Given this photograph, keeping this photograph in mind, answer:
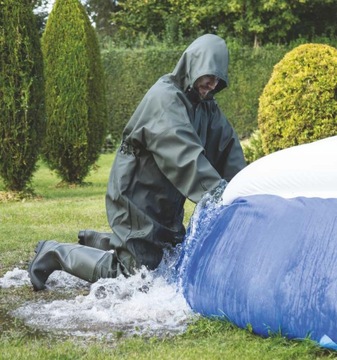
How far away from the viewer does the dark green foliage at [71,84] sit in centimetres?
1265

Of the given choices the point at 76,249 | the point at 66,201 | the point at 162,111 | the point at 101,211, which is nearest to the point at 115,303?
the point at 76,249

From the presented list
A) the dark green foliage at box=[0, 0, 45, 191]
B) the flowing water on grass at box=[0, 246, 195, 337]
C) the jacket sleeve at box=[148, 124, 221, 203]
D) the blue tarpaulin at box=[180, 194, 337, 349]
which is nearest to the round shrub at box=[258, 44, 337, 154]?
the dark green foliage at box=[0, 0, 45, 191]

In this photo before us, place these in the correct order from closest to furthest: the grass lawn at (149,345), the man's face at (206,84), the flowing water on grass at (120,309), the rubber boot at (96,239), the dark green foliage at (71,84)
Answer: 1. the grass lawn at (149,345)
2. the flowing water on grass at (120,309)
3. the man's face at (206,84)
4. the rubber boot at (96,239)
5. the dark green foliage at (71,84)

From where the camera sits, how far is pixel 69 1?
498 inches

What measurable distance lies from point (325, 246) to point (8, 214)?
20.0ft

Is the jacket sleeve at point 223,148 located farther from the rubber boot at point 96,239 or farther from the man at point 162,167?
the rubber boot at point 96,239

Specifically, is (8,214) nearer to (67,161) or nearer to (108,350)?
(67,161)

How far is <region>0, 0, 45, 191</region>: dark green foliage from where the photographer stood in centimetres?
1047

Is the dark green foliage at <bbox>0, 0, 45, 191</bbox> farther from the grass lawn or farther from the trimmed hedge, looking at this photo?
the trimmed hedge

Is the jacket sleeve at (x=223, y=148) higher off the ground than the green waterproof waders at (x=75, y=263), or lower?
higher

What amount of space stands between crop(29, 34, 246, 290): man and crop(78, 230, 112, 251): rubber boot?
383mm

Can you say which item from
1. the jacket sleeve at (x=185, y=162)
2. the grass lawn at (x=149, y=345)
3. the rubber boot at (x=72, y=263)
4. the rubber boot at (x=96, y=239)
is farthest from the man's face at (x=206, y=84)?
the grass lawn at (x=149, y=345)

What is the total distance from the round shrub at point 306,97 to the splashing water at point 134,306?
6.66 metres

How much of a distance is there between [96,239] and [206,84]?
1499 mm
